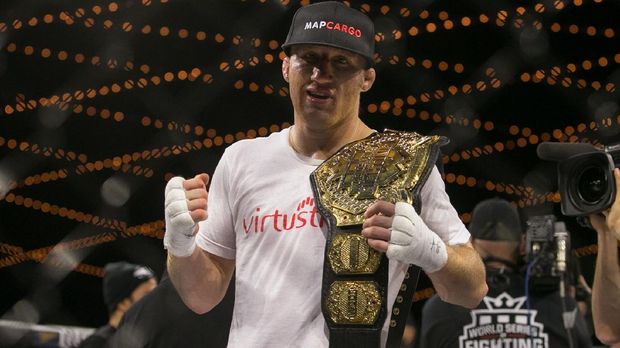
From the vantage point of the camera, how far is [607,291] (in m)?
1.54

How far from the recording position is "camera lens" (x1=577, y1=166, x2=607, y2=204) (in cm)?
143

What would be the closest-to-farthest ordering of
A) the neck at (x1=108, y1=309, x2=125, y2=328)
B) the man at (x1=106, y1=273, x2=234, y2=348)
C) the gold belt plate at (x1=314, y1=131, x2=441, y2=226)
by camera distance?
1. the gold belt plate at (x1=314, y1=131, x2=441, y2=226)
2. the man at (x1=106, y1=273, x2=234, y2=348)
3. the neck at (x1=108, y1=309, x2=125, y2=328)

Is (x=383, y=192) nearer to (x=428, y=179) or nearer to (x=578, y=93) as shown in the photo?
(x=428, y=179)

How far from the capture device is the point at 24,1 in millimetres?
2646

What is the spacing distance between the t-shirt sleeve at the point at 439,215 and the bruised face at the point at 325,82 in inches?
6.6

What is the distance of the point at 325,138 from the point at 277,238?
0.18 meters

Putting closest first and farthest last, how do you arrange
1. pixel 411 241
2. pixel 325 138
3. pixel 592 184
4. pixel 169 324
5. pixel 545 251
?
pixel 411 241
pixel 325 138
pixel 592 184
pixel 169 324
pixel 545 251

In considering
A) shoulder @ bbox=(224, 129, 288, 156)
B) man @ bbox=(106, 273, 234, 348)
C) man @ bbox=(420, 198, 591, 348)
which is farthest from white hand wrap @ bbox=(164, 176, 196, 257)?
man @ bbox=(420, 198, 591, 348)

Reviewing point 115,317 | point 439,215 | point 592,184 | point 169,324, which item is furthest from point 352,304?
point 115,317

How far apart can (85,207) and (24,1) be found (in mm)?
641

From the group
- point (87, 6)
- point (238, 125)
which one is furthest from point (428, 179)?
point (87, 6)

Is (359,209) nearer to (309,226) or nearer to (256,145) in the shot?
(309,226)

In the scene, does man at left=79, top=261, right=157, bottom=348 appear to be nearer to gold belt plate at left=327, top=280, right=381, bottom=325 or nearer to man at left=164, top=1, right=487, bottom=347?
man at left=164, top=1, right=487, bottom=347

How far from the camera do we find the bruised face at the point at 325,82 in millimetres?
1292
